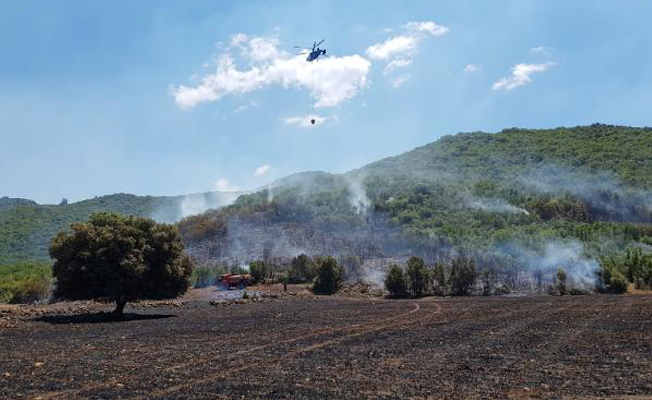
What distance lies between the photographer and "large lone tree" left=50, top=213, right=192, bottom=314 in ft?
112

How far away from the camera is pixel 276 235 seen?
10756cm

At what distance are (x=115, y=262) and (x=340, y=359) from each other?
21.7 m

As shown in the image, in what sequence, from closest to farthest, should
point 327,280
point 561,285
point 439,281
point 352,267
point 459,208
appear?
point 561,285 < point 439,281 < point 327,280 < point 352,267 < point 459,208

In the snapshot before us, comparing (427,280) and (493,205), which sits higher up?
(493,205)

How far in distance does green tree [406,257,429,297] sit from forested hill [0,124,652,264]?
90.8ft

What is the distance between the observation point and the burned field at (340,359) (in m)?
12.5

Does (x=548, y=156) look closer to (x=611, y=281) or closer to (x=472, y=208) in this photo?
(x=472, y=208)

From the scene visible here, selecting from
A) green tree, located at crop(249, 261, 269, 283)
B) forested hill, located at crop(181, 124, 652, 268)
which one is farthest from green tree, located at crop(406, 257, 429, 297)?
forested hill, located at crop(181, 124, 652, 268)

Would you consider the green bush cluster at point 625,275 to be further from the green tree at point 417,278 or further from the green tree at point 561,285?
the green tree at point 417,278

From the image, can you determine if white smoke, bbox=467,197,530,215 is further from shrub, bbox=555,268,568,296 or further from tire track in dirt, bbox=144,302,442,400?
tire track in dirt, bbox=144,302,442,400

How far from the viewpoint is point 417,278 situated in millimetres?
59906

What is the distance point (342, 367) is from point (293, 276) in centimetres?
5863

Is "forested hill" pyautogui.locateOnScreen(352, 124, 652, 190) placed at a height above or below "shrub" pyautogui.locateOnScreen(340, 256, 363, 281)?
above

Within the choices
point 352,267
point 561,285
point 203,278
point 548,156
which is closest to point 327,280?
point 352,267
